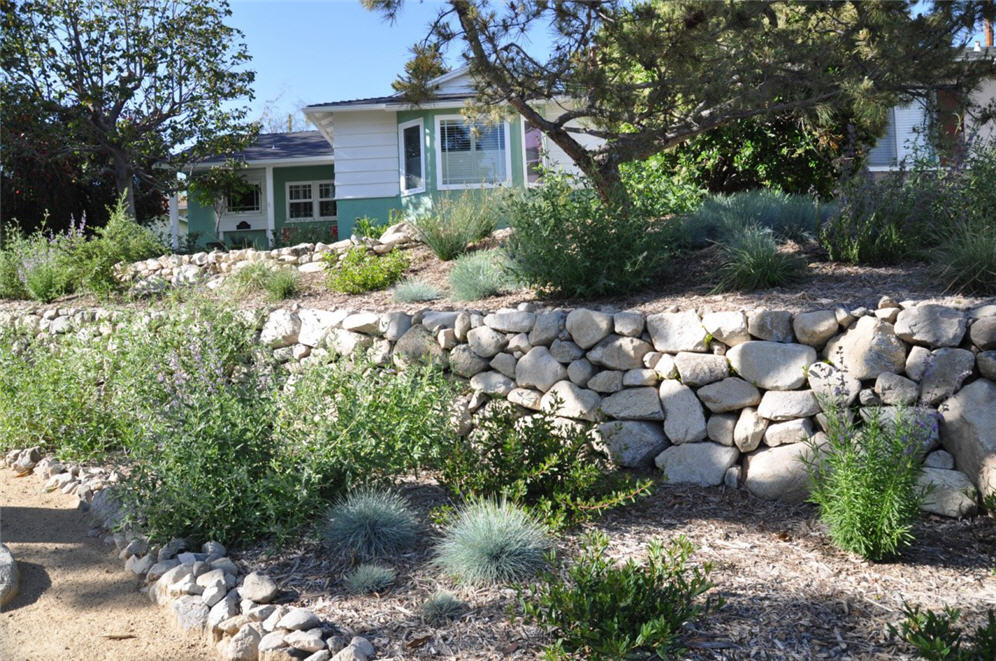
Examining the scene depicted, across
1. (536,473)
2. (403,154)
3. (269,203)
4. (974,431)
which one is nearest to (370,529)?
(536,473)

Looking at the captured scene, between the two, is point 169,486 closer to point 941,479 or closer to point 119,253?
point 941,479

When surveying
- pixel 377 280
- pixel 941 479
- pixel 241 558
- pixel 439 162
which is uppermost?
pixel 439 162

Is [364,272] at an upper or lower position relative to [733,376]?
upper

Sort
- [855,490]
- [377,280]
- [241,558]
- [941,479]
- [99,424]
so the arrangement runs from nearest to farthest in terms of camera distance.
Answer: [855,490] < [241,558] < [941,479] < [99,424] < [377,280]

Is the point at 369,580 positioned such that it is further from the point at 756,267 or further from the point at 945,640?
the point at 756,267

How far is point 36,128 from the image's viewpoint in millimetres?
13344

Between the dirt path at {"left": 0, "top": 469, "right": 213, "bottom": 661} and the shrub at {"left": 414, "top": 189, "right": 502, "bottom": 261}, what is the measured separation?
4223 mm

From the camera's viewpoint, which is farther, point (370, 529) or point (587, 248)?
point (587, 248)

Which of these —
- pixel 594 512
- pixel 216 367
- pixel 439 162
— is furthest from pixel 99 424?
pixel 439 162

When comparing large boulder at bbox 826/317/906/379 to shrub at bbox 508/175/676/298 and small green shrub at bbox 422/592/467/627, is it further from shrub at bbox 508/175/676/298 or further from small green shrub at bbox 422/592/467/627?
small green shrub at bbox 422/592/467/627

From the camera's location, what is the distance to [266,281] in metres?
7.62

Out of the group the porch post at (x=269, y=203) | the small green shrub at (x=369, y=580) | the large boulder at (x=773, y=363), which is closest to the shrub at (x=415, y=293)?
the large boulder at (x=773, y=363)

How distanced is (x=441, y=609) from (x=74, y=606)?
5.73 feet

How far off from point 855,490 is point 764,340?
Result: 127 cm
